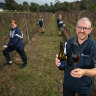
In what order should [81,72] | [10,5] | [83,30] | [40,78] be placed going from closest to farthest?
[81,72]
[83,30]
[40,78]
[10,5]

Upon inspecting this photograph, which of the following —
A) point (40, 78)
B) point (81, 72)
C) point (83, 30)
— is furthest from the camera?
point (40, 78)

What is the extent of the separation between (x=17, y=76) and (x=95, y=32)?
221 inches

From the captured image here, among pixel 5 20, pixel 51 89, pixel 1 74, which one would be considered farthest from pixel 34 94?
pixel 5 20

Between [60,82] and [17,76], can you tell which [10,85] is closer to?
[17,76]

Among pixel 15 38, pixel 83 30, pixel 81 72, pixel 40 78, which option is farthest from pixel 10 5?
pixel 81 72

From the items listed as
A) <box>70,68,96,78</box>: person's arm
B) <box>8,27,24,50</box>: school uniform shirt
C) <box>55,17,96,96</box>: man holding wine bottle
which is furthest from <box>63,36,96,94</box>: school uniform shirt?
<box>8,27,24,50</box>: school uniform shirt

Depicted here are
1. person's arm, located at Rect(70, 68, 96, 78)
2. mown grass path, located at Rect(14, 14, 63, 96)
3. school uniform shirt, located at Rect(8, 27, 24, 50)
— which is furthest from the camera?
school uniform shirt, located at Rect(8, 27, 24, 50)

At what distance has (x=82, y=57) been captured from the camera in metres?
1.79

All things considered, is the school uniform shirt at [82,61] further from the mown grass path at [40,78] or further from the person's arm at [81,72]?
the mown grass path at [40,78]

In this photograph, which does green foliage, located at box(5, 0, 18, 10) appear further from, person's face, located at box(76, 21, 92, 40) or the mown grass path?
person's face, located at box(76, 21, 92, 40)

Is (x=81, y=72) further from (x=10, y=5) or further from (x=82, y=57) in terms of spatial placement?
(x=10, y=5)

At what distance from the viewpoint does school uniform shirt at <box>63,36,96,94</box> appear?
1.75 meters

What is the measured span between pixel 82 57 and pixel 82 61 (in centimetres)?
7

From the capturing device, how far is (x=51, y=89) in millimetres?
3846
